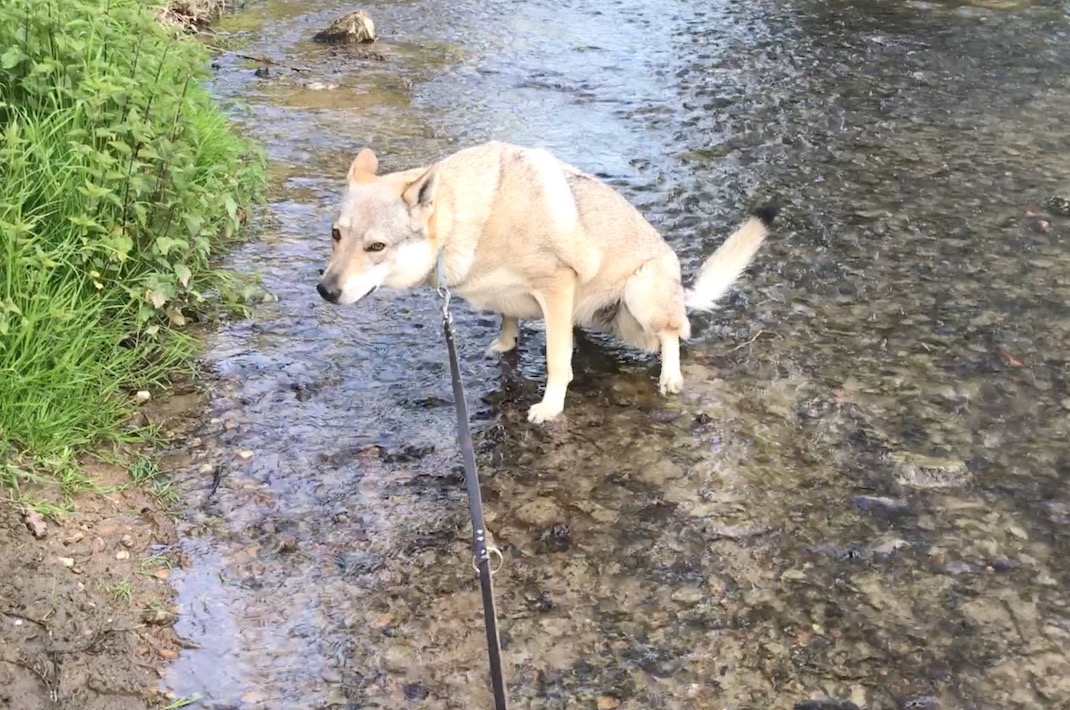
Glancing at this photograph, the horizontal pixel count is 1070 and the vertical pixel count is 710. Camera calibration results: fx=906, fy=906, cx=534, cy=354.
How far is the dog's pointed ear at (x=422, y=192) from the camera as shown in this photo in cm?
383

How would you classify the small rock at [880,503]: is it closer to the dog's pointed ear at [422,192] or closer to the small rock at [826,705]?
the small rock at [826,705]

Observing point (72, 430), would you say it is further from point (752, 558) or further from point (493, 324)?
point (752, 558)

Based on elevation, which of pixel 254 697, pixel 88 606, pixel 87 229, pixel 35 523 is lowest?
pixel 254 697

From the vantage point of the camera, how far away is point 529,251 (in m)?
4.20

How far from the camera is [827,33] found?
33.9 ft

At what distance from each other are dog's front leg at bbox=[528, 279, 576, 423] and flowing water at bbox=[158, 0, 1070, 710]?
4.3 inches

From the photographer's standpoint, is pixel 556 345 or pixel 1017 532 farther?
pixel 556 345

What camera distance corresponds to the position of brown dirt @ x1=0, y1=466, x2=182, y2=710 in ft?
9.45

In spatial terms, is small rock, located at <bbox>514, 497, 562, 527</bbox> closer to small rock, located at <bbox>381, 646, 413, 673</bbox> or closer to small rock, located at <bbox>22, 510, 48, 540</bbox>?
small rock, located at <bbox>381, 646, 413, 673</bbox>

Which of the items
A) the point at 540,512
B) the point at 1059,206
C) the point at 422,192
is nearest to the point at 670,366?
the point at 540,512

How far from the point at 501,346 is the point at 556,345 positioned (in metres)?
0.60

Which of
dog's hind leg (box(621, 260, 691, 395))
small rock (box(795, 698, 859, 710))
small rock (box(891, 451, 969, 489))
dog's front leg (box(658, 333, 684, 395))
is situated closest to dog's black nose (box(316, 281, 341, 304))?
dog's hind leg (box(621, 260, 691, 395))

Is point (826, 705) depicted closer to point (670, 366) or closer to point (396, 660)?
point (396, 660)

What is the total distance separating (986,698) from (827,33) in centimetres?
892
